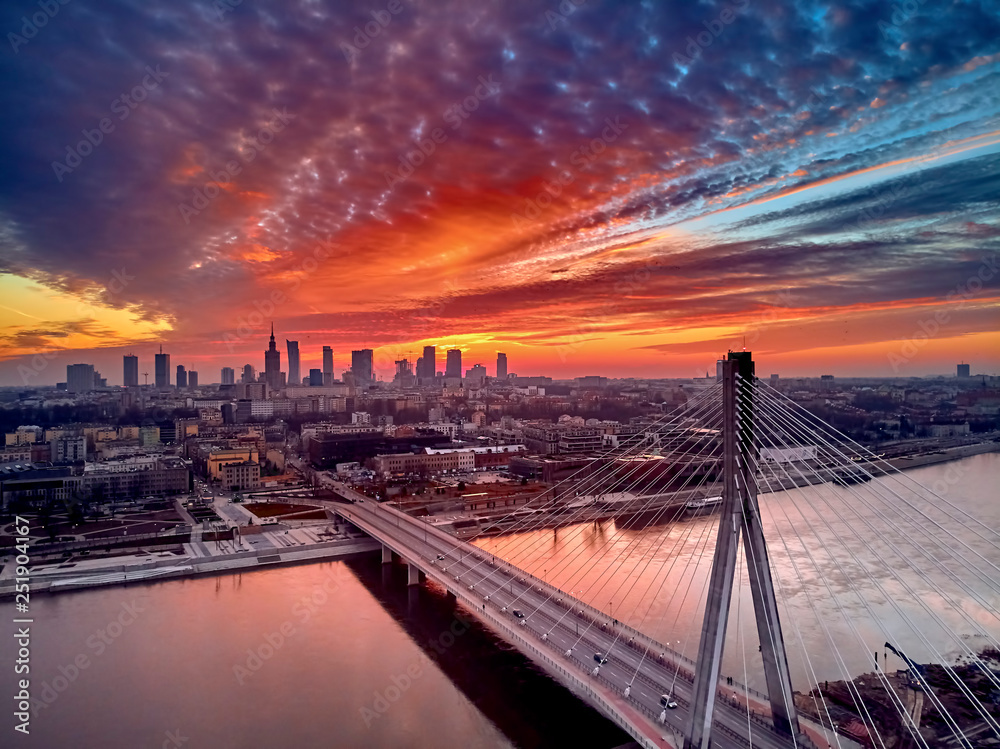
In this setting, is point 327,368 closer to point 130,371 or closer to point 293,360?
point 293,360

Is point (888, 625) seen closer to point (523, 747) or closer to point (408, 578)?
point (523, 747)

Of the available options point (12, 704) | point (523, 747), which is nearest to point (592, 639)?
point (523, 747)

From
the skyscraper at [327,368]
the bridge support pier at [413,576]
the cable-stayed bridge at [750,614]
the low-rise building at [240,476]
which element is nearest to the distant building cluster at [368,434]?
the low-rise building at [240,476]

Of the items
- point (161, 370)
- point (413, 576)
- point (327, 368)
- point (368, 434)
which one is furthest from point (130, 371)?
point (413, 576)

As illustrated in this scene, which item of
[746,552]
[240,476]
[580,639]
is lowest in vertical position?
[240,476]

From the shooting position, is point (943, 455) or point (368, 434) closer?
point (943, 455)

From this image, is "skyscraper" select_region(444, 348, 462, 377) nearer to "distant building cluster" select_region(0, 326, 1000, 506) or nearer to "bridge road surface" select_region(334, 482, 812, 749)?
"distant building cluster" select_region(0, 326, 1000, 506)
